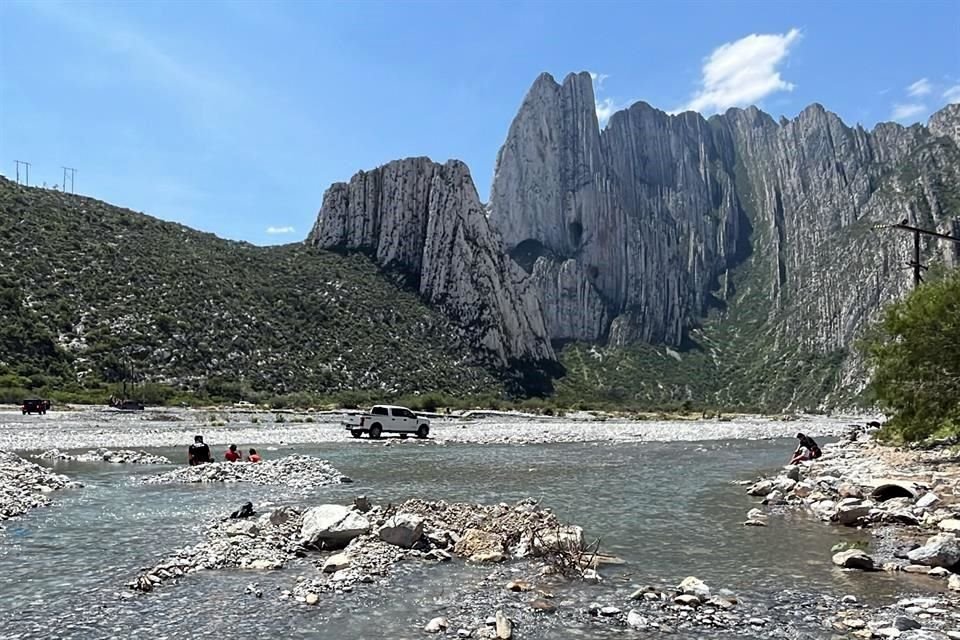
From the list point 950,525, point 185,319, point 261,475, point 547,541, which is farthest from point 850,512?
point 185,319

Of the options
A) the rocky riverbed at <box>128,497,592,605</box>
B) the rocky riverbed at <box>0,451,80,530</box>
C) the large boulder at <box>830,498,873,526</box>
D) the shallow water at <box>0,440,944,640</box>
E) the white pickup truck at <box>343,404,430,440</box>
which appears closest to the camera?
the shallow water at <box>0,440,944,640</box>

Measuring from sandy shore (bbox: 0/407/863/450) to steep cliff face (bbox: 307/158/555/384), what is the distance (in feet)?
155

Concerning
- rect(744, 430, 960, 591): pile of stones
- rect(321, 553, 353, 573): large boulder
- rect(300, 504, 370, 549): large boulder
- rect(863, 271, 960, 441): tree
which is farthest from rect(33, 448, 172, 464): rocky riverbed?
rect(863, 271, 960, 441): tree

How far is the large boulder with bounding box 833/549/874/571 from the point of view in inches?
476

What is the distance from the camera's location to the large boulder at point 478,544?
13.6 metres

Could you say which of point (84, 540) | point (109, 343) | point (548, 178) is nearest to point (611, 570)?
point (84, 540)

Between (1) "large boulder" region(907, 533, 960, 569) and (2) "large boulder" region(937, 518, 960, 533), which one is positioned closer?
(1) "large boulder" region(907, 533, 960, 569)

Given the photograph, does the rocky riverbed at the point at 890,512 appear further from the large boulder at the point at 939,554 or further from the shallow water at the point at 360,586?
the shallow water at the point at 360,586

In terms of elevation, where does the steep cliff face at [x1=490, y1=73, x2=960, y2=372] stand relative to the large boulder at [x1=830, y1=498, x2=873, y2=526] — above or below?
above

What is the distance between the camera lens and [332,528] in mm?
14016

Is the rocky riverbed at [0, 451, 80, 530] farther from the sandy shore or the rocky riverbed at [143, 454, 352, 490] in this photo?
the sandy shore

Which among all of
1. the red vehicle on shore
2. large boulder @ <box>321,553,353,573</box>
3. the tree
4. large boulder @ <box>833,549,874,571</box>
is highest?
the tree

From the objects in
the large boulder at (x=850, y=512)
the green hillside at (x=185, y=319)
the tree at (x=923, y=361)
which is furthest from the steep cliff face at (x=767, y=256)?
the large boulder at (x=850, y=512)

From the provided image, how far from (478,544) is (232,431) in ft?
120
